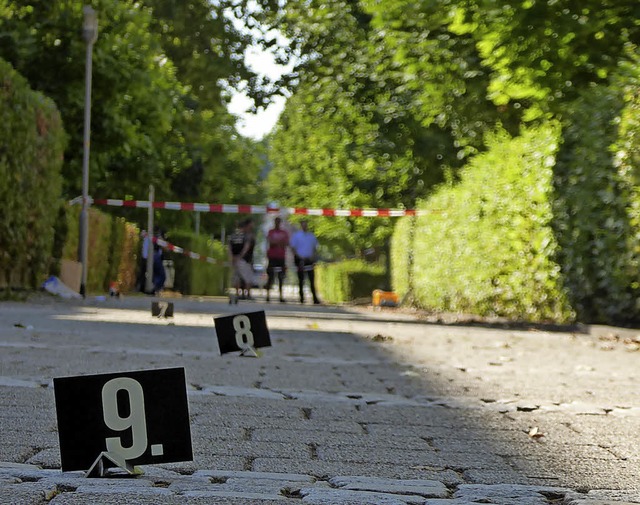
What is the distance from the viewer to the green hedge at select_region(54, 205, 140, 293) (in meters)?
20.3

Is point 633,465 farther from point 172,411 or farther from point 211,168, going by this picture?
point 211,168

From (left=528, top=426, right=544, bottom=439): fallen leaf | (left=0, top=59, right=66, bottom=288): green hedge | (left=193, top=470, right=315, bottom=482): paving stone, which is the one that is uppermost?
(left=0, top=59, right=66, bottom=288): green hedge

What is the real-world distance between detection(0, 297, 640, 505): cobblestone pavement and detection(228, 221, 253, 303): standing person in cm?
1603

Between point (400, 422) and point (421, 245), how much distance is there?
19161 mm

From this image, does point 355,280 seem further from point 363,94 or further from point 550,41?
point 550,41

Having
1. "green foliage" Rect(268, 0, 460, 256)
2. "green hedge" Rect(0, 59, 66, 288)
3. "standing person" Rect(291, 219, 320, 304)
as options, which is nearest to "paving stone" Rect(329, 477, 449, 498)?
"green hedge" Rect(0, 59, 66, 288)

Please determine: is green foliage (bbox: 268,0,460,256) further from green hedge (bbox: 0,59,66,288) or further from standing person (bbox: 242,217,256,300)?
green hedge (bbox: 0,59,66,288)

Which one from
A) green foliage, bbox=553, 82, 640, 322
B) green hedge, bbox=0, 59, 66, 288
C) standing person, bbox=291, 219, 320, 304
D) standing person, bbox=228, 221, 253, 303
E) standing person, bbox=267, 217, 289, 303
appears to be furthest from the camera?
standing person, bbox=291, 219, 320, 304

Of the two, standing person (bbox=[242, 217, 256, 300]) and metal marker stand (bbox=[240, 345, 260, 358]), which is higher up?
standing person (bbox=[242, 217, 256, 300])

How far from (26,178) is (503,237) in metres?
6.64

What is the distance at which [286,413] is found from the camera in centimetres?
581

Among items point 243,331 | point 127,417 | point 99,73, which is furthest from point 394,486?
point 99,73

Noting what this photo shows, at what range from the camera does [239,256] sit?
27938mm

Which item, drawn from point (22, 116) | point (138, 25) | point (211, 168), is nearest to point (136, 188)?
point (138, 25)
